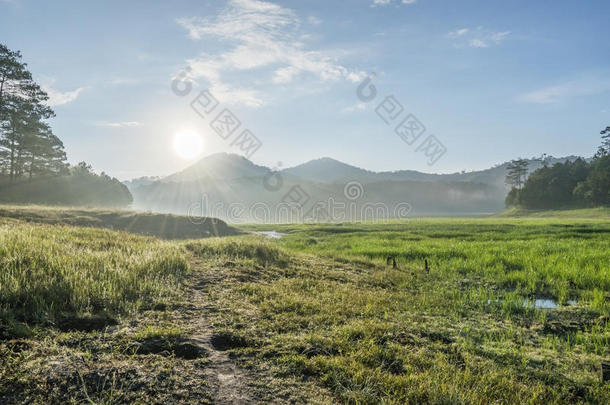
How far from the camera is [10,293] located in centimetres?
541

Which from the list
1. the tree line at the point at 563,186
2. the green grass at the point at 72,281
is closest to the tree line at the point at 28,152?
the green grass at the point at 72,281

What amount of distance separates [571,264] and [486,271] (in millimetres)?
3955

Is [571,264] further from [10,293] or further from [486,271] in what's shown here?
[10,293]

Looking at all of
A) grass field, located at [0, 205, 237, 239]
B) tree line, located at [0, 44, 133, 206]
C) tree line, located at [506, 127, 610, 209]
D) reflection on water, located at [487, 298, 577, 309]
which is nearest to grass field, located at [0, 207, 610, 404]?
reflection on water, located at [487, 298, 577, 309]

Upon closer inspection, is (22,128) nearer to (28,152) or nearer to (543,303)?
(28,152)

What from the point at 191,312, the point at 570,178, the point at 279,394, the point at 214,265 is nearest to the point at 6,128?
the point at 214,265

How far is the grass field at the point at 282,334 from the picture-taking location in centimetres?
395

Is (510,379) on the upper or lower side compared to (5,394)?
lower

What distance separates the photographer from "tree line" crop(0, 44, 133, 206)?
44.1 m

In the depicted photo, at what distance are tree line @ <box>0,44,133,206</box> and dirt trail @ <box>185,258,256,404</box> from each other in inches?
1974

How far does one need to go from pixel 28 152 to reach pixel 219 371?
238 ft

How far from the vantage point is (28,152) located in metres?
56.0

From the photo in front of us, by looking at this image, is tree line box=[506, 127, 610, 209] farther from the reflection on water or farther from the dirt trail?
the dirt trail

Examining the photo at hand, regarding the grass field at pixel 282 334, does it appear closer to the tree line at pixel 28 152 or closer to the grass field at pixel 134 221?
the grass field at pixel 134 221
